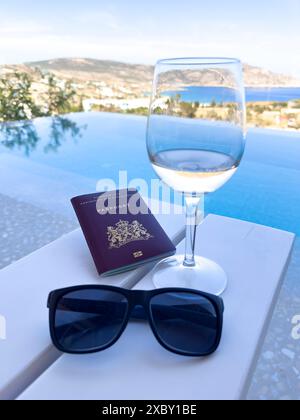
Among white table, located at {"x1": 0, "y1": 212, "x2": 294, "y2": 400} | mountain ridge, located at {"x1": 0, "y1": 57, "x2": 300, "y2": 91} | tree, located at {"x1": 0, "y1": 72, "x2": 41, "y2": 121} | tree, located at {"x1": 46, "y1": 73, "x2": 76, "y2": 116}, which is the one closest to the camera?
white table, located at {"x1": 0, "y1": 212, "x2": 294, "y2": 400}

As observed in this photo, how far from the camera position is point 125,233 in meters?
0.41

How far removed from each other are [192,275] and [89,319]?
120 mm

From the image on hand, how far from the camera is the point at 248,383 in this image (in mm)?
257

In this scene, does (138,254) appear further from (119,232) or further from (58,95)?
(58,95)

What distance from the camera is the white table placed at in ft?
0.79

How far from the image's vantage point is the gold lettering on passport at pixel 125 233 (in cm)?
40

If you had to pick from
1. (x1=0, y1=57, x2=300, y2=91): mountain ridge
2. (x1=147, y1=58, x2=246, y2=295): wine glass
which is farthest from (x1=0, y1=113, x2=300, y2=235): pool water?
(x1=147, y1=58, x2=246, y2=295): wine glass

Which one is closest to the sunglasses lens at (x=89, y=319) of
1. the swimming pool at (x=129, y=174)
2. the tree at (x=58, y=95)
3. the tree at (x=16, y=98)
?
the swimming pool at (x=129, y=174)

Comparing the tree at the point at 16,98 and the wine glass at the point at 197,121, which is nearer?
the wine glass at the point at 197,121

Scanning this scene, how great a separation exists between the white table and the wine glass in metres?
0.13

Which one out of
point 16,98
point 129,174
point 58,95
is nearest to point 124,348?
point 129,174

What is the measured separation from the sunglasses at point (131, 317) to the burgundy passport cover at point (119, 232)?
7cm

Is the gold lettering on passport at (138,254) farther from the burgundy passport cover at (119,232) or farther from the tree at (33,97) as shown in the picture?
the tree at (33,97)

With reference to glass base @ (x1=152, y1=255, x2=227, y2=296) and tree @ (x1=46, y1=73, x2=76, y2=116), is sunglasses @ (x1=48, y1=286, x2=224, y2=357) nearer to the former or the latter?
glass base @ (x1=152, y1=255, x2=227, y2=296)
